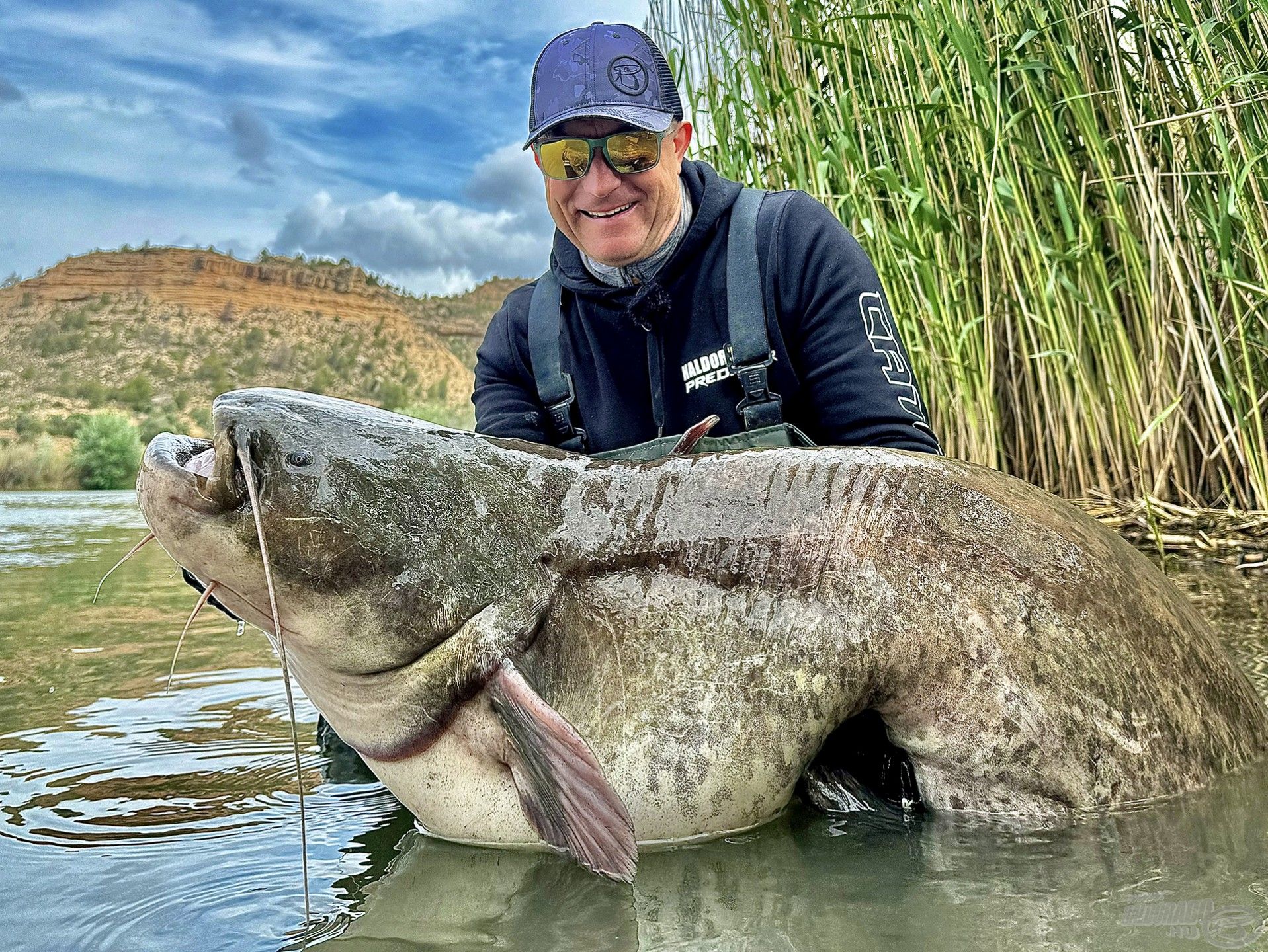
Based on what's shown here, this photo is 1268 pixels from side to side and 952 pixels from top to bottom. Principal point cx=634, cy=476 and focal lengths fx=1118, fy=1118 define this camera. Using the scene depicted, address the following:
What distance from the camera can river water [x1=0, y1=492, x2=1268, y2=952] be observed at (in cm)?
159

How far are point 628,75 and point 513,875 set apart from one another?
2.04 m

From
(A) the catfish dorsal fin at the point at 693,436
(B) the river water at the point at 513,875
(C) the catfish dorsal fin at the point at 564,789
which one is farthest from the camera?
(A) the catfish dorsal fin at the point at 693,436

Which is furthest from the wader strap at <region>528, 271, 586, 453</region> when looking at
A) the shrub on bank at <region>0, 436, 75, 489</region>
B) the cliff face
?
the cliff face

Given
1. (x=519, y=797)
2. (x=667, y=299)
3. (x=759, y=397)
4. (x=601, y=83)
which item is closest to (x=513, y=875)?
(x=519, y=797)

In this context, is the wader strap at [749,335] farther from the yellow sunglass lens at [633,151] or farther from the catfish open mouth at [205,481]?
the catfish open mouth at [205,481]

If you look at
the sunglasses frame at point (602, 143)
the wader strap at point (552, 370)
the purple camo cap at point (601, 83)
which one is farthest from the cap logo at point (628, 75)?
the wader strap at point (552, 370)

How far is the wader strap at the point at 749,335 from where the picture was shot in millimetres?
2945

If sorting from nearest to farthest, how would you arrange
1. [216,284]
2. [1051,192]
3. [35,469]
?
[1051,192] → [35,469] → [216,284]

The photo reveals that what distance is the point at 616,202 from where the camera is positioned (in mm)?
3043

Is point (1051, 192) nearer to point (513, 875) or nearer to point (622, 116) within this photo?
point (622, 116)

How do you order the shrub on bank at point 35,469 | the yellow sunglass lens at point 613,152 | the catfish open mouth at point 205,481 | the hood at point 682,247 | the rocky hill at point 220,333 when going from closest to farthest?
the catfish open mouth at point 205,481, the yellow sunglass lens at point 613,152, the hood at point 682,247, the shrub on bank at point 35,469, the rocky hill at point 220,333

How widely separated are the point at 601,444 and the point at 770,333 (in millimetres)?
583

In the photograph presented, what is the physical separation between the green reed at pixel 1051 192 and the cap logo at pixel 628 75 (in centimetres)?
173

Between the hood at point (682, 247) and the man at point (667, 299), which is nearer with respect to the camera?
the man at point (667, 299)
